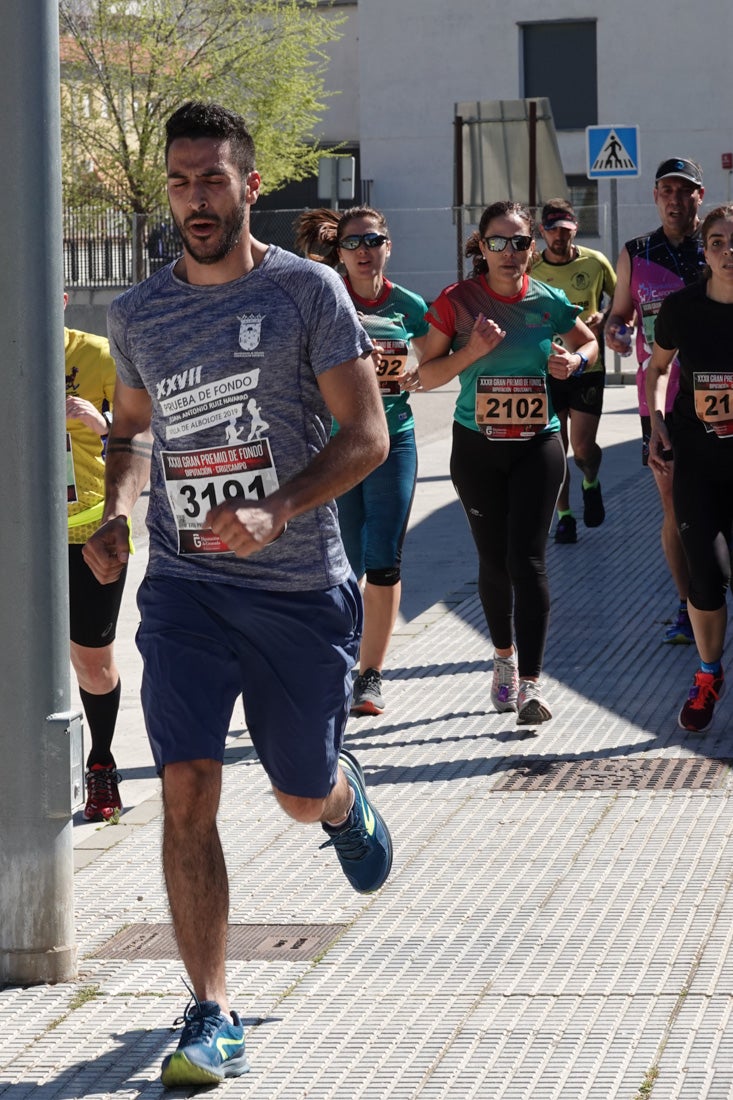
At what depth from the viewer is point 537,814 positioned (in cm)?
604

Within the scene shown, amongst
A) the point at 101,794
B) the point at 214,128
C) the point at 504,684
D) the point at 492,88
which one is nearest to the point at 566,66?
the point at 492,88

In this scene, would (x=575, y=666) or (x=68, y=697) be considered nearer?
(x=68, y=697)

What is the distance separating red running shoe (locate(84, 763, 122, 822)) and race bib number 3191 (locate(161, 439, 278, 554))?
2.30 m

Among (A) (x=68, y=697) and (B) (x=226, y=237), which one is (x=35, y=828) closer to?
(A) (x=68, y=697)

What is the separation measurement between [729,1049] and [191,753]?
1305mm

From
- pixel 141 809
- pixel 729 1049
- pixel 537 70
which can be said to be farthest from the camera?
pixel 537 70

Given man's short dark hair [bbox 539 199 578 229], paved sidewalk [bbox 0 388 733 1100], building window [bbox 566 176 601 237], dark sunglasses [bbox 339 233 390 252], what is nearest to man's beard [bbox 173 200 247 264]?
paved sidewalk [bbox 0 388 733 1100]

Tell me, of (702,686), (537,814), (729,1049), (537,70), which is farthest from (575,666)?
(537,70)

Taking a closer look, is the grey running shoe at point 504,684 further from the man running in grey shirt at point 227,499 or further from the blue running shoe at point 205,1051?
the blue running shoe at point 205,1051

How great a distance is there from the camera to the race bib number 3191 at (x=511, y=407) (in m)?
7.23

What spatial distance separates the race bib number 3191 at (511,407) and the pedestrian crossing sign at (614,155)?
1570 cm

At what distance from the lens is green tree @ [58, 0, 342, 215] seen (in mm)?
37312

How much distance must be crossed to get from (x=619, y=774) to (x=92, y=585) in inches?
76.2

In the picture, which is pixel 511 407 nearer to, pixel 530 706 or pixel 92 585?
pixel 530 706
